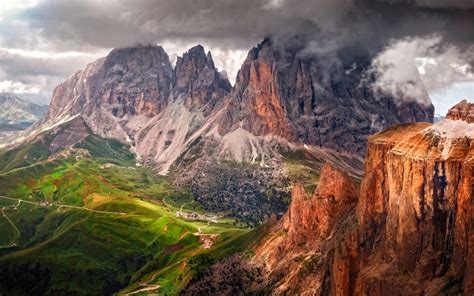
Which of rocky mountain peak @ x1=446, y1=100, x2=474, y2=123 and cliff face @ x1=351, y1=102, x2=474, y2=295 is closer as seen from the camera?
cliff face @ x1=351, y1=102, x2=474, y2=295

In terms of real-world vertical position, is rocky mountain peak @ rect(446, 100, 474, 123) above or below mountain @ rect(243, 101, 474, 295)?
above

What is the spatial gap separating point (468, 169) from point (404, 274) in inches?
1295

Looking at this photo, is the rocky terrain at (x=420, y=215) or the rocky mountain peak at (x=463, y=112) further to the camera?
the rocky mountain peak at (x=463, y=112)

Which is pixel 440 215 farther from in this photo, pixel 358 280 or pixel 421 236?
pixel 358 280

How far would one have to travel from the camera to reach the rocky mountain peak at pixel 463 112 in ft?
444

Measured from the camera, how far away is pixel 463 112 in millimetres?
137625

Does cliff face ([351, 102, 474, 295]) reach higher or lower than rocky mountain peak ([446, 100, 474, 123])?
lower

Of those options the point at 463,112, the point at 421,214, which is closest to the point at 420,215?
the point at 421,214

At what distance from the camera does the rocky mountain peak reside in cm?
13538

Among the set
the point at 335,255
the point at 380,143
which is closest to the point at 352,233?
the point at 335,255

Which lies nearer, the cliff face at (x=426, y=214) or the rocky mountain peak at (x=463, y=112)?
the cliff face at (x=426, y=214)

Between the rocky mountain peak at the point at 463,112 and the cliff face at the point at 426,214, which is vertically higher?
the rocky mountain peak at the point at 463,112

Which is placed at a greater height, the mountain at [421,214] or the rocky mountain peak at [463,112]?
the rocky mountain peak at [463,112]

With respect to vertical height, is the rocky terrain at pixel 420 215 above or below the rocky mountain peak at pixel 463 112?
below
